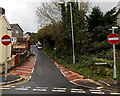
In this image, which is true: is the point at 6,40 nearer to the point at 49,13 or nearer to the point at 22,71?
the point at 22,71

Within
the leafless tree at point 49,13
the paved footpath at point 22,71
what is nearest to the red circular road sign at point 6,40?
the paved footpath at point 22,71

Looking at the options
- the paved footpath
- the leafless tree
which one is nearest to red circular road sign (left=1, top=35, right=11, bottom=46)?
the paved footpath

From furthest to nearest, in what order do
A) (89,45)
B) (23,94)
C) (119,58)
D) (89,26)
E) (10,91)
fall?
(89,26)
(89,45)
(119,58)
(10,91)
(23,94)

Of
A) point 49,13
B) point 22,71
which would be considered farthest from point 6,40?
point 49,13

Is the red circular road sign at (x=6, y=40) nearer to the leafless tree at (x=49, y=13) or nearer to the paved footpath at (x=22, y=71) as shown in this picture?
the paved footpath at (x=22, y=71)

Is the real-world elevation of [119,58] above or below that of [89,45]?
below

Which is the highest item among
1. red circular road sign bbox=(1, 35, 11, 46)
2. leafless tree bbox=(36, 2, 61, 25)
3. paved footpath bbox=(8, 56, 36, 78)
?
leafless tree bbox=(36, 2, 61, 25)

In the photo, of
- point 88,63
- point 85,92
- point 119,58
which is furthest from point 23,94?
point 119,58

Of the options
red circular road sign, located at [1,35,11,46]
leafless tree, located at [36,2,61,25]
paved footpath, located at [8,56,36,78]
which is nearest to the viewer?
red circular road sign, located at [1,35,11,46]

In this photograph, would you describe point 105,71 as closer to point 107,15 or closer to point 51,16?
point 107,15

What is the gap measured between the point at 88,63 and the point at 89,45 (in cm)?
533

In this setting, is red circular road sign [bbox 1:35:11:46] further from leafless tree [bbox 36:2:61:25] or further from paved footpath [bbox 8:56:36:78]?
leafless tree [bbox 36:2:61:25]

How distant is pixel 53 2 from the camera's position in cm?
2870

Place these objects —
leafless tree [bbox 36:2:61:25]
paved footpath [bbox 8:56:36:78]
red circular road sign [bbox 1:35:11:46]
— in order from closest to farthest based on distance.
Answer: red circular road sign [bbox 1:35:11:46] < paved footpath [bbox 8:56:36:78] < leafless tree [bbox 36:2:61:25]
